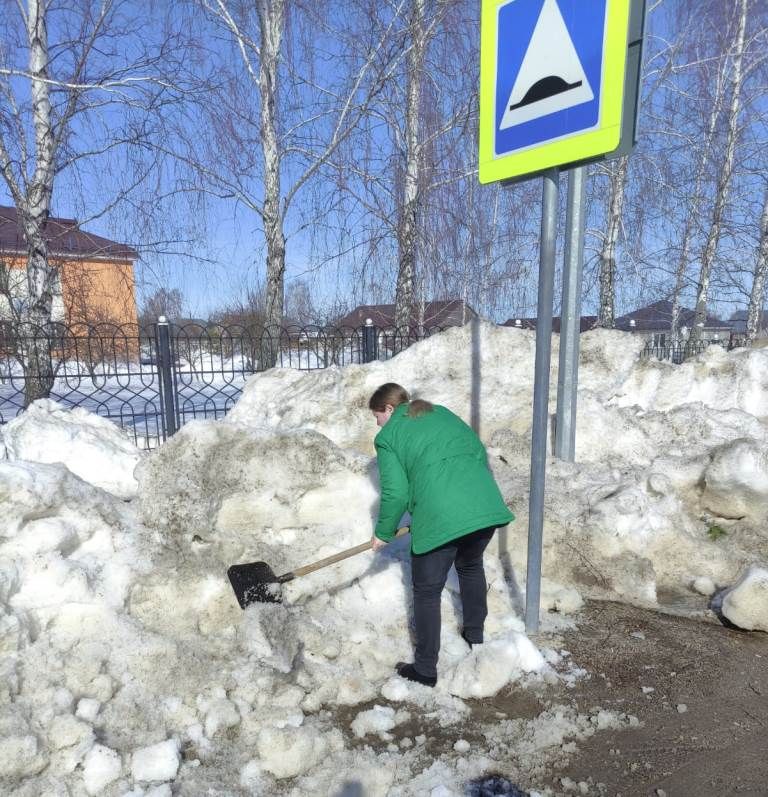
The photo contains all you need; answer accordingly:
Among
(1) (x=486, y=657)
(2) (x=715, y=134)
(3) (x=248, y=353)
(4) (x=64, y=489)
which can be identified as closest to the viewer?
(1) (x=486, y=657)

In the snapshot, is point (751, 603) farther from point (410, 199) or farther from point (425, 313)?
point (425, 313)

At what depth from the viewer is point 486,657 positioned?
255 centimetres

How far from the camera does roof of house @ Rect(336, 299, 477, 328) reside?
10406 mm

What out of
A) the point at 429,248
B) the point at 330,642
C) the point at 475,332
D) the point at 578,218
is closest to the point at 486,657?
the point at 330,642

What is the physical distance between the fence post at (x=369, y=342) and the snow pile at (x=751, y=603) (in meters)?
4.40

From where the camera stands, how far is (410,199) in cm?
884

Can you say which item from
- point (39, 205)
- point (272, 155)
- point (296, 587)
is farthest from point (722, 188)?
point (296, 587)

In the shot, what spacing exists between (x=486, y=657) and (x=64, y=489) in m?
2.22

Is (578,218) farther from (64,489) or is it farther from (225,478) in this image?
(64,489)

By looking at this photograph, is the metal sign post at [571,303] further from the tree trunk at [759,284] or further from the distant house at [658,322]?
the tree trunk at [759,284]

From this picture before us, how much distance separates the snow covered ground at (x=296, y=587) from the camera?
2.12 m

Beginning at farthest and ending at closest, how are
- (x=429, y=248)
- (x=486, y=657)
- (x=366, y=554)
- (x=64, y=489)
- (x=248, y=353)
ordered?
(x=429, y=248) → (x=248, y=353) → (x=366, y=554) → (x=64, y=489) → (x=486, y=657)

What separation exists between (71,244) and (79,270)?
1.19 feet

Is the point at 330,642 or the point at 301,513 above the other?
the point at 301,513
